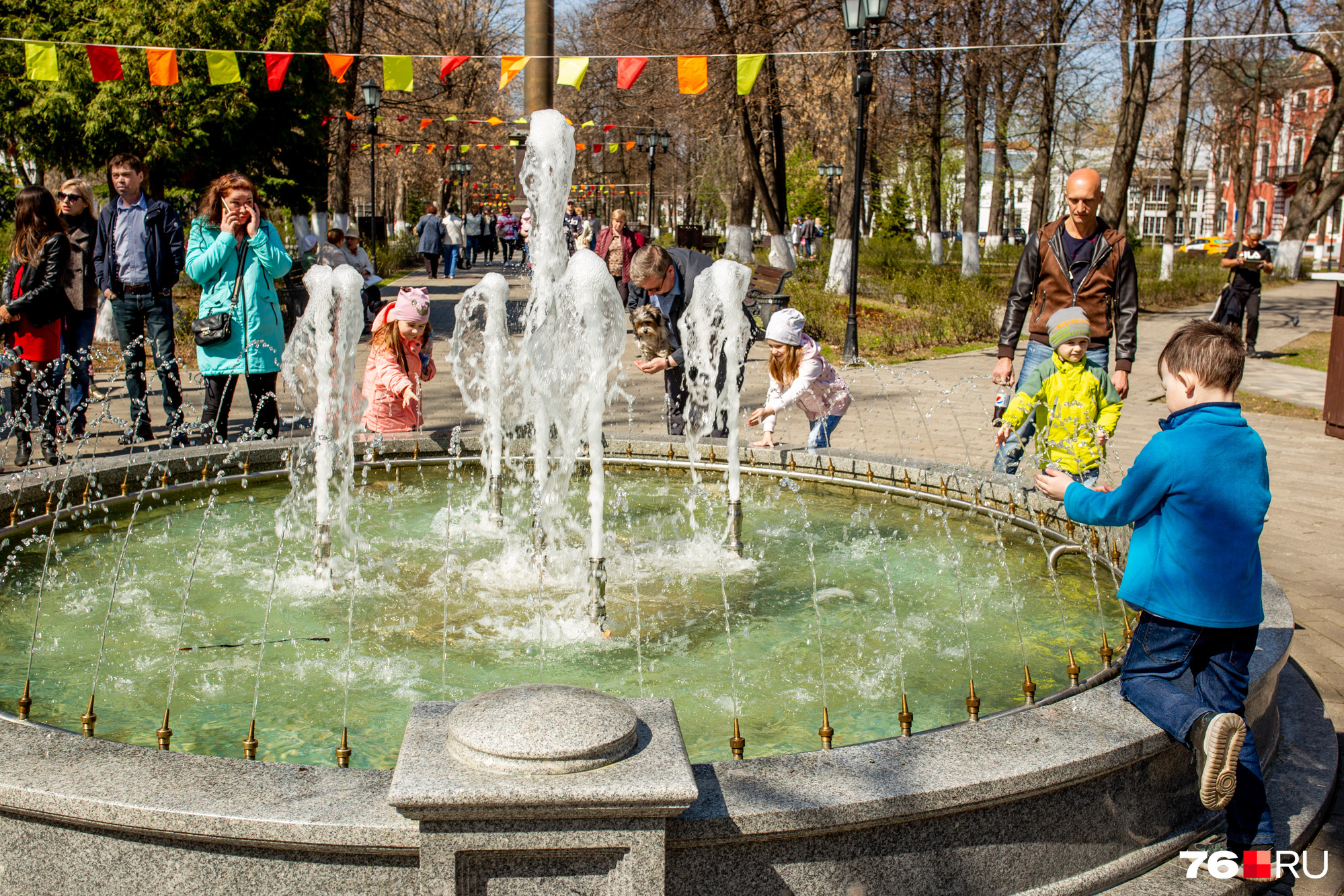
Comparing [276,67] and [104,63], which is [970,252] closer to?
[276,67]

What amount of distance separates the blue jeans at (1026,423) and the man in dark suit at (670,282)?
1.88m

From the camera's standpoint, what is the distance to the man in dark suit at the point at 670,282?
642cm

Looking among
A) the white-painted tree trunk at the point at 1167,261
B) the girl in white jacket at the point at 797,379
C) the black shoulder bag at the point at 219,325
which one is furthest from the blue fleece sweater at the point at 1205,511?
the white-painted tree trunk at the point at 1167,261

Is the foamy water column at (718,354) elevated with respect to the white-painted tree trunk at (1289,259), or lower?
lower

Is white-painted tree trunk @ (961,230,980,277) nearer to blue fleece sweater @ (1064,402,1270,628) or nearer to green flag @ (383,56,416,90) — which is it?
green flag @ (383,56,416,90)

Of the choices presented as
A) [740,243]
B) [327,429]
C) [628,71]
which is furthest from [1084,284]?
[740,243]

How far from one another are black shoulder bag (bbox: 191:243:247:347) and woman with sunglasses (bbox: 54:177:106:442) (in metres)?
1.04

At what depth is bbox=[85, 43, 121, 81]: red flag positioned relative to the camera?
12.0 metres

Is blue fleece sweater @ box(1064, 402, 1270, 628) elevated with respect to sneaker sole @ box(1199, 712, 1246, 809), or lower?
elevated

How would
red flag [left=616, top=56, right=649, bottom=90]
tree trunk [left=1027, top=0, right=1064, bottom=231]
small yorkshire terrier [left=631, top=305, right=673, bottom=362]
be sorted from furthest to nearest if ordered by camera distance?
tree trunk [left=1027, top=0, right=1064, bottom=231] < red flag [left=616, top=56, right=649, bottom=90] < small yorkshire terrier [left=631, top=305, right=673, bottom=362]

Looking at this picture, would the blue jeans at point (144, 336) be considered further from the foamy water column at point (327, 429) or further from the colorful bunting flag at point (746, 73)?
the colorful bunting flag at point (746, 73)

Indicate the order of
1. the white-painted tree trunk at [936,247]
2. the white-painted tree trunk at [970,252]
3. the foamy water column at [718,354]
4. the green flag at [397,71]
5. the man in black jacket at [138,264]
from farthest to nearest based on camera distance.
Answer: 1. the white-painted tree trunk at [936,247]
2. the white-painted tree trunk at [970,252]
3. the green flag at [397,71]
4. the man in black jacket at [138,264]
5. the foamy water column at [718,354]

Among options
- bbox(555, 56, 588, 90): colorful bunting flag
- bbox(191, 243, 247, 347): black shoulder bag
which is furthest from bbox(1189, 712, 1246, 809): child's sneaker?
bbox(555, 56, 588, 90): colorful bunting flag

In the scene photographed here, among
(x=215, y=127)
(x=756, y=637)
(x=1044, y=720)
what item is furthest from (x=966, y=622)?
(x=215, y=127)
